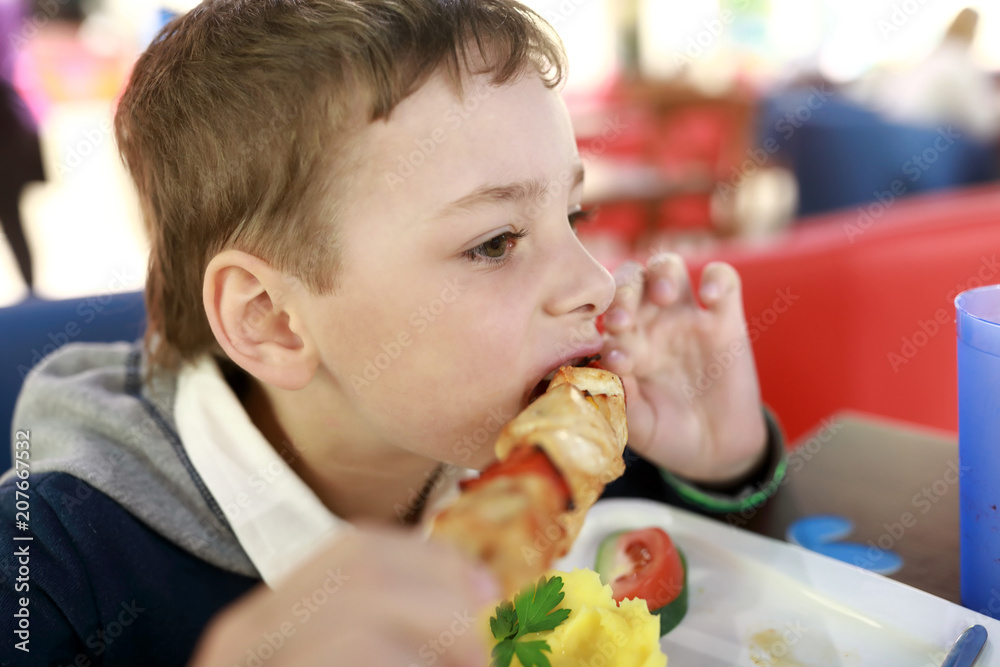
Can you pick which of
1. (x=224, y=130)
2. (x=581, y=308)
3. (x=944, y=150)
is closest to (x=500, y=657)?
(x=581, y=308)

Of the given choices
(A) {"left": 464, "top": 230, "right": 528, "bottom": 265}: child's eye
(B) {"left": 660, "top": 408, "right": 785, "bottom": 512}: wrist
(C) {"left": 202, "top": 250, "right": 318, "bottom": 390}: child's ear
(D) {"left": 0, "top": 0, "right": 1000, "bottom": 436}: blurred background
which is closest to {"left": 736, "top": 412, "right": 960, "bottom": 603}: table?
→ (B) {"left": 660, "top": 408, "right": 785, "bottom": 512}: wrist

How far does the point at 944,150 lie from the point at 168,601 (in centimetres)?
538

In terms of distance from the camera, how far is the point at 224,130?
3.08ft

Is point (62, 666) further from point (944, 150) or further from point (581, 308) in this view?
point (944, 150)

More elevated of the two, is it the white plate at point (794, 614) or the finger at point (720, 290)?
the finger at point (720, 290)

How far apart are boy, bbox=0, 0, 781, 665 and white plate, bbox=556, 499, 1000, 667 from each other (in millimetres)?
272

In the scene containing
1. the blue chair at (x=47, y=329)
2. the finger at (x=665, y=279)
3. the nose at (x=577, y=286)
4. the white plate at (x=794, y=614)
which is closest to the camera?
the white plate at (x=794, y=614)

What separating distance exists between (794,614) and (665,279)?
556 millimetres

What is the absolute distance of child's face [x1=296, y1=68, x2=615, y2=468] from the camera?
0.86 m

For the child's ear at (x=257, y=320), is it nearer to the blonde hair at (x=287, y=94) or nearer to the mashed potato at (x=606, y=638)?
the blonde hair at (x=287, y=94)

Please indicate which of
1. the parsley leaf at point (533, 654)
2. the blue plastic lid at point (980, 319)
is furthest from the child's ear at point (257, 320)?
the blue plastic lid at point (980, 319)

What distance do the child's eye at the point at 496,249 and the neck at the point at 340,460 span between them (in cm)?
38

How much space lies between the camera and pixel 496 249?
89 centimetres

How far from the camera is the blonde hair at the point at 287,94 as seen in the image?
0.88 meters
